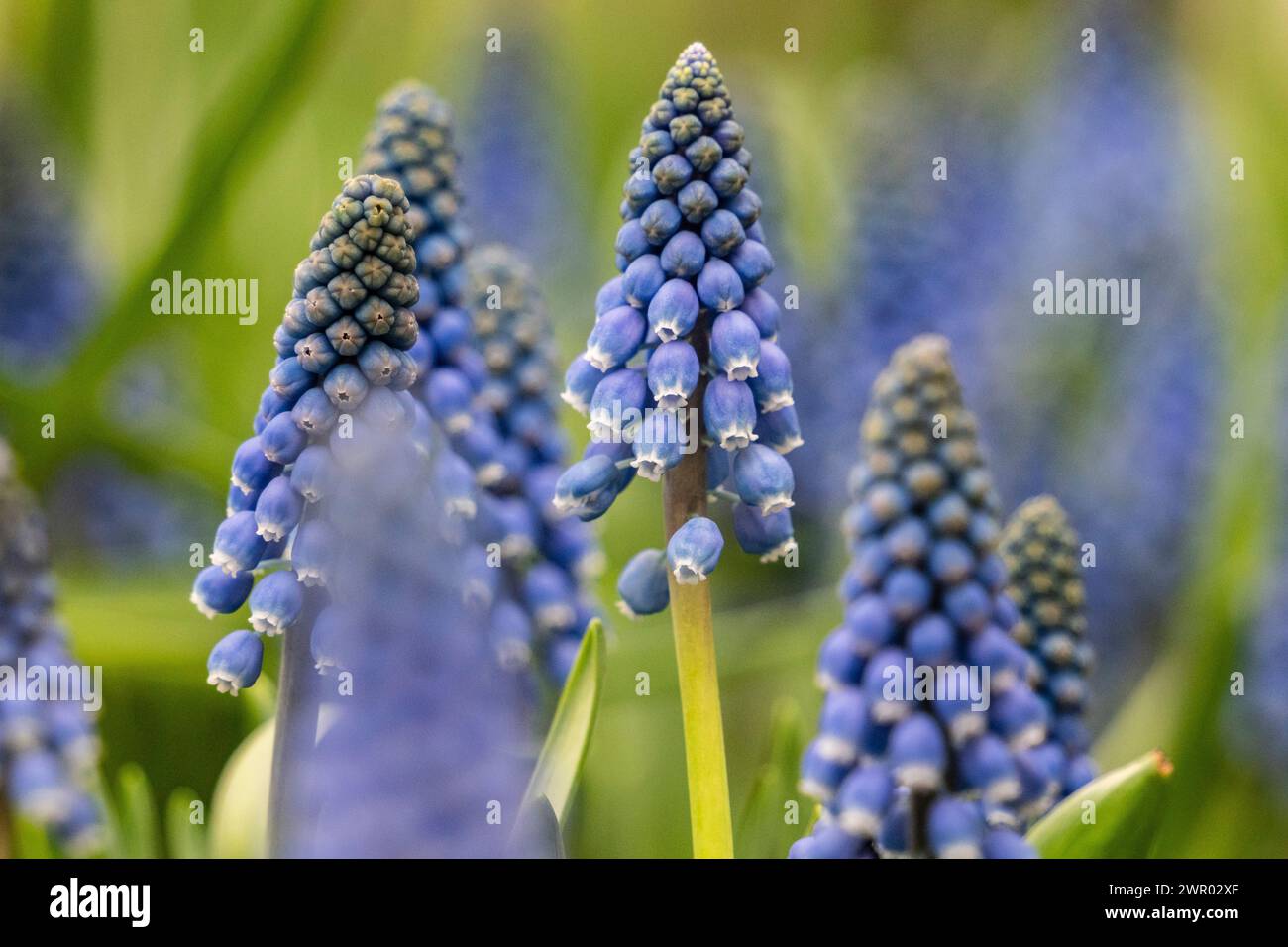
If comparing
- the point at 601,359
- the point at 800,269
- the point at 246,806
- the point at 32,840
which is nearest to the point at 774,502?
the point at 601,359

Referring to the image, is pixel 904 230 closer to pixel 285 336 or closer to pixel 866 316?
pixel 866 316

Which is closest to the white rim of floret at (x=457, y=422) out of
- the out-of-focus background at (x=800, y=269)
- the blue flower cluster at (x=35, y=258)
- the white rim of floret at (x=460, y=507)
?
the white rim of floret at (x=460, y=507)

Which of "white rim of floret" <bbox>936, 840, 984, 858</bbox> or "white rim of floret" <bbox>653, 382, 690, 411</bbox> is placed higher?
"white rim of floret" <bbox>653, 382, 690, 411</bbox>

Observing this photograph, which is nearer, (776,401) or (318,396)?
(318,396)

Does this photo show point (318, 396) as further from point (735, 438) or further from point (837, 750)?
point (837, 750)

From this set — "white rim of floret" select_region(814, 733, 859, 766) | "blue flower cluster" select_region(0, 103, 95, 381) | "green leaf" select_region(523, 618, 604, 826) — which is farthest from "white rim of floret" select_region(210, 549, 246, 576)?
"blue flower cluster" select_region(0, 103, 95, 381)

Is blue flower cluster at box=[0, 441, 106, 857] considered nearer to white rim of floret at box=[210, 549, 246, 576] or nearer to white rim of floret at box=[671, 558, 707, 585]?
white rim of floret at box=[210, 549, 246, 576]

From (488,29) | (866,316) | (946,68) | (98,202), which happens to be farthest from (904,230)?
(98,202)
